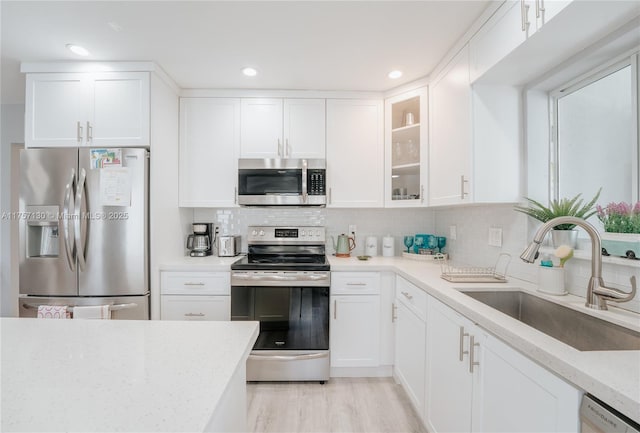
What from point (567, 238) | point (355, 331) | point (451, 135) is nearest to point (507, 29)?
point (451, 135)

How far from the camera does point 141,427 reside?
0.48m

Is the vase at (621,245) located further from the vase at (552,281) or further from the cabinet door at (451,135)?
the cabinet door at (451,135)

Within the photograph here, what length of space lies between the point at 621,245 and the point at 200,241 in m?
2.73

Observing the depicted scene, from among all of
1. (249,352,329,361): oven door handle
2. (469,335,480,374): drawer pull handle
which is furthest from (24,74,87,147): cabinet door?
(469,335,480,374): drawer pull handle

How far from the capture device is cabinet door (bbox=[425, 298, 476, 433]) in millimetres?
1253

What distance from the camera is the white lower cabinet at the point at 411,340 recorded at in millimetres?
1723

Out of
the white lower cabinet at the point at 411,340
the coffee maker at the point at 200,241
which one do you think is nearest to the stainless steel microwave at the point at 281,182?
the coffee maker at the point at 200,241

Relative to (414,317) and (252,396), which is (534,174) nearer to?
(414,317)

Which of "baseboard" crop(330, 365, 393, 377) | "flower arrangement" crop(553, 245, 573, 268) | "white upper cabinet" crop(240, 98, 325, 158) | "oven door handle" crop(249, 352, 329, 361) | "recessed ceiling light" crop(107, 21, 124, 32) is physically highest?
"recessed ceiling light" crop(107, 21, 124, 32)

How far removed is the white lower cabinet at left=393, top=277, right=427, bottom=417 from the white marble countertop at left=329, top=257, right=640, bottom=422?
0.83 ft

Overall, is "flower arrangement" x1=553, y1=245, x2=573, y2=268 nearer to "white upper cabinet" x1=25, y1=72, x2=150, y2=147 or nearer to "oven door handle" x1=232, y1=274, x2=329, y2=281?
"oven door handle" x1=232, y1=274, x2=329, y2=281

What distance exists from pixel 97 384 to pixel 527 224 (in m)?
1.99

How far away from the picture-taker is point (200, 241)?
2650 mm

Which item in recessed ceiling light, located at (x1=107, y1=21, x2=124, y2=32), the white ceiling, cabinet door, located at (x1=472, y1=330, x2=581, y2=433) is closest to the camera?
cabinet door, located at (x1=472, y1=330, x2=581, y2=433)
